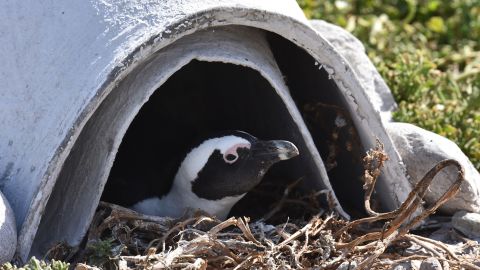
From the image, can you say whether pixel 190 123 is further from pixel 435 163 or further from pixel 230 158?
pixel 435 163

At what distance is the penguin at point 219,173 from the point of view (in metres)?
3.83

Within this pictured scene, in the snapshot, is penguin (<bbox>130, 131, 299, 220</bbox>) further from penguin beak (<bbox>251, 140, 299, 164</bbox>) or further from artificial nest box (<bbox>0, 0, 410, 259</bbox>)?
artificial nest box (<bbox>0, 0, 410, 259</bbox>)

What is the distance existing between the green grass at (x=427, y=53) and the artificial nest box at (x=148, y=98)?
64 centimetres

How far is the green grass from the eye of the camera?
15.6 ft

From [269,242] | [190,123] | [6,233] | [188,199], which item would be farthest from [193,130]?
[6,233]

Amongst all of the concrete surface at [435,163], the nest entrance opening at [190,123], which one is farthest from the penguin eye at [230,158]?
the concrete surface at [435,163]

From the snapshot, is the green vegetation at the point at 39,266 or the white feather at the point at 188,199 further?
the white feather at the point at 188,199

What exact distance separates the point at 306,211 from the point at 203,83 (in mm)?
760

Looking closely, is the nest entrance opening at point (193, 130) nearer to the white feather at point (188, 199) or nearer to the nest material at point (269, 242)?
the white feather at point (188, 199)

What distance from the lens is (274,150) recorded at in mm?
3773

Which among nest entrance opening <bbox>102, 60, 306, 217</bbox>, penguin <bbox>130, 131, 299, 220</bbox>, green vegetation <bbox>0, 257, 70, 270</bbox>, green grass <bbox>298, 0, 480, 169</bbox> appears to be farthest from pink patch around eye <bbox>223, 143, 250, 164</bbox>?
green grass <bbox>298, 0, 480, 169</bbox>

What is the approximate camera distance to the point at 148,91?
11.5 feet

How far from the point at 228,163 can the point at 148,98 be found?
46 centimetres

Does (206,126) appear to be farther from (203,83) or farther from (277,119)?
(277,119)
